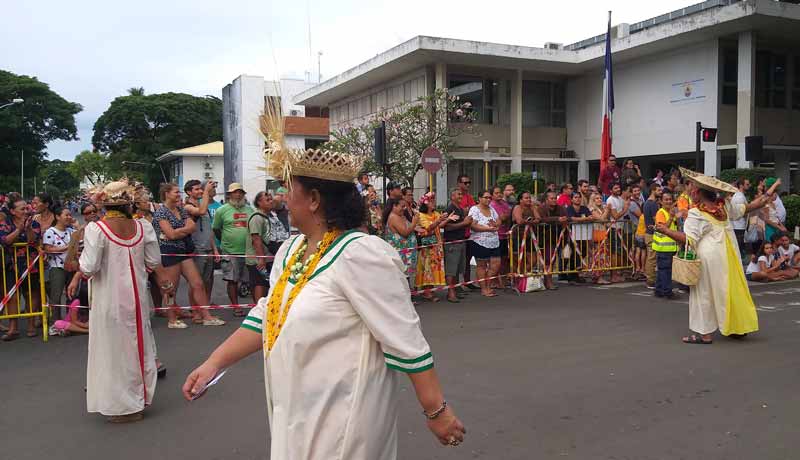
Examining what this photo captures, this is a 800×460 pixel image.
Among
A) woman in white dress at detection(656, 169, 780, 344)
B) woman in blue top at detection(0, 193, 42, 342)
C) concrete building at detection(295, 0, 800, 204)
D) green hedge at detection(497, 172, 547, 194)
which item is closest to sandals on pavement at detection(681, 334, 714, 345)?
woman in white dress at detection(656, 169, 780, 344)

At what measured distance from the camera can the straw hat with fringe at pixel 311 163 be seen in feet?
8.44

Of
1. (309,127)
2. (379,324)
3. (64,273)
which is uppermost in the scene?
(309,127)

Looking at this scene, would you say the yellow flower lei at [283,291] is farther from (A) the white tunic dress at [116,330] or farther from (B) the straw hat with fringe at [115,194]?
(B) the straw hat with fringe at [115,194]

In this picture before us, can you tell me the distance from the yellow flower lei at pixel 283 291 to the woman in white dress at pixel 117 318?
311cm

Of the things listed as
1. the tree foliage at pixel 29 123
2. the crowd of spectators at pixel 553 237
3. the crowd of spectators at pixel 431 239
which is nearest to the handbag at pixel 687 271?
the crowd of spectators at pixel 431 239

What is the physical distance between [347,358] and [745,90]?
22.0 meters

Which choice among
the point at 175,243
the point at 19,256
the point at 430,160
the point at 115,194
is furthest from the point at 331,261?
the point at 430,160

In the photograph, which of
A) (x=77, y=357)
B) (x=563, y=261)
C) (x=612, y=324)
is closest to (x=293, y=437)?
(x=77, y=357)

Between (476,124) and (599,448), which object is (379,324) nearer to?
(599,448)

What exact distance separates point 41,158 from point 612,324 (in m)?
57.7

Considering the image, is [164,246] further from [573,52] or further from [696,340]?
[573,52]

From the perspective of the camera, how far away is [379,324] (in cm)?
236

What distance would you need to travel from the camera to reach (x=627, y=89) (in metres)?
25.7

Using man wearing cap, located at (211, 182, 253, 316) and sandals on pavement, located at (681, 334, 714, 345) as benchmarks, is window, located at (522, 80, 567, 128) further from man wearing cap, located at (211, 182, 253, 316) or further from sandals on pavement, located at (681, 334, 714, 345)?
sandals on pavement, located at (681, 334, 714, 345)
